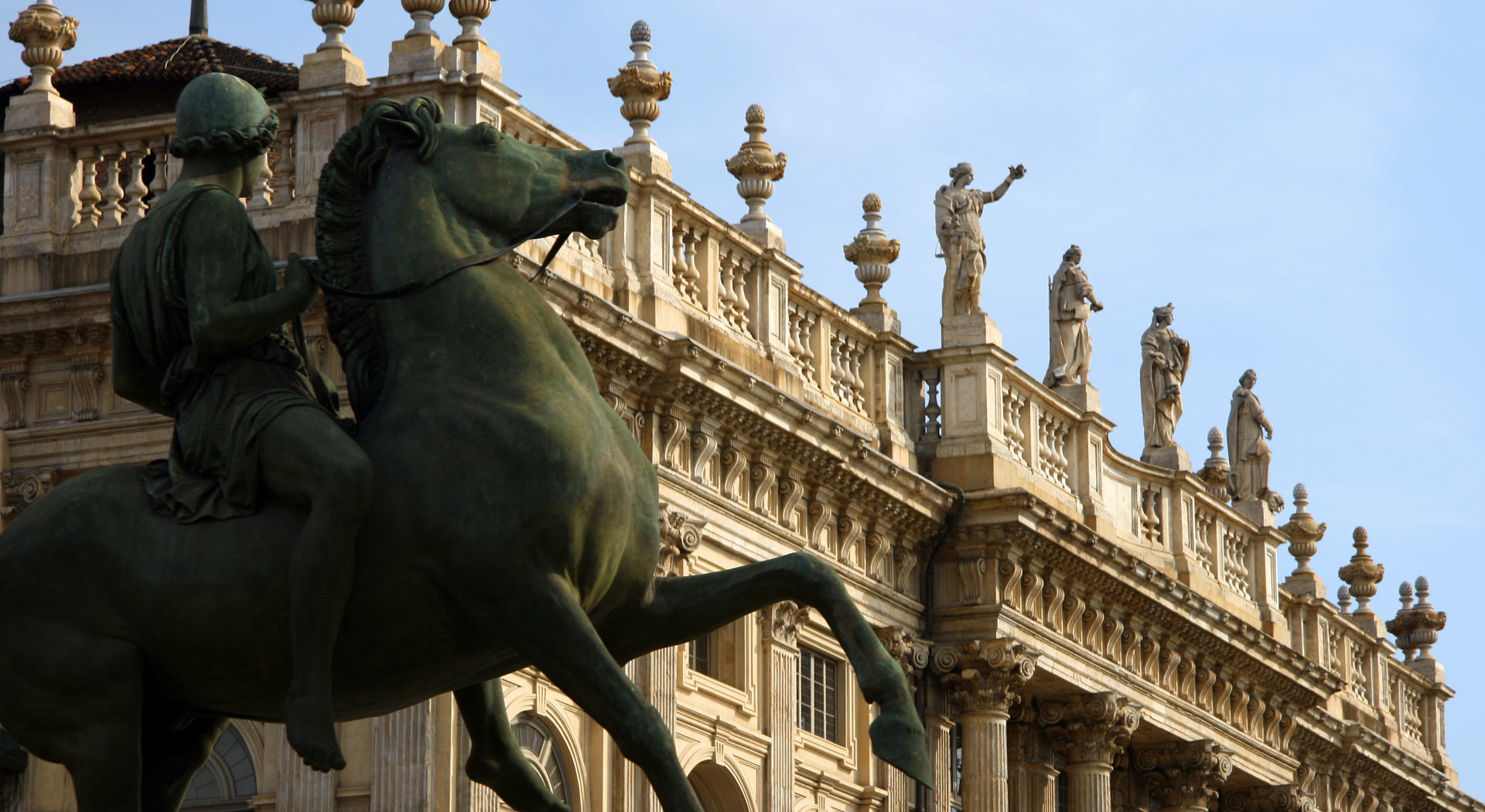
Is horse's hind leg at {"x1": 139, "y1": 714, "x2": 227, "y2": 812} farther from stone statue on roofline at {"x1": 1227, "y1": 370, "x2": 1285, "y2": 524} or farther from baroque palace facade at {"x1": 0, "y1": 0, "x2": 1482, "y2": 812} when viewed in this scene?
stone statue on roofline at {"x1": 1227, "y1": 370, "x2": 1285, "y2": 524}

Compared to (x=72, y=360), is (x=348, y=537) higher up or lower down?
lower down

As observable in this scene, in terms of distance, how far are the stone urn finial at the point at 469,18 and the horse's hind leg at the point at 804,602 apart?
52.4ft

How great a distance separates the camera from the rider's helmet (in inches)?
351

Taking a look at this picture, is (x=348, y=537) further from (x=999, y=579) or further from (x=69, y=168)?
(x=999, y=579)

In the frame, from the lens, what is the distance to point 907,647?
99.9ft

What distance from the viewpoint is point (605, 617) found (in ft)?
28.5

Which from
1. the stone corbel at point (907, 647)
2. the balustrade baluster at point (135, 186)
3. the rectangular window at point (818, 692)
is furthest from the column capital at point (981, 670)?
the balustrade baluster at point (135, 186)

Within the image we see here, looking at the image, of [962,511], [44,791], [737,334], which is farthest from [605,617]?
[962,511]

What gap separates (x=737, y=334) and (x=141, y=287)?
19435mm

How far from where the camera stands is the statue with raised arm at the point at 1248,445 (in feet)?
135

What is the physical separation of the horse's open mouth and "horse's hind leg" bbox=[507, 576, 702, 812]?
124cm

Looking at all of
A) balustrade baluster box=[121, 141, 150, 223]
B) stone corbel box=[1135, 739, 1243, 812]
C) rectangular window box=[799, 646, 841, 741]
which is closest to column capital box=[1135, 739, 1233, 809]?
stone corbel box=[1135, 739, 1243, 812]

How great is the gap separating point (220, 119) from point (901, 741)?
2719 millimetres

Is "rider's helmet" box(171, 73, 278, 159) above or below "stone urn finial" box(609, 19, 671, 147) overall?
below
